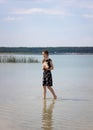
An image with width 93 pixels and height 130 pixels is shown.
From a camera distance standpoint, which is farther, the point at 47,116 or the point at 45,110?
the point at 45,110

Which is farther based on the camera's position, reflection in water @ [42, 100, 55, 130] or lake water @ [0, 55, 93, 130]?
lake water @ [0, 55, 93, 130]

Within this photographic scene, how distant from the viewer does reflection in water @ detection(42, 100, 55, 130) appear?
8.79 m

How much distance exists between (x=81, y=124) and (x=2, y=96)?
Answer: 4929 millimetres

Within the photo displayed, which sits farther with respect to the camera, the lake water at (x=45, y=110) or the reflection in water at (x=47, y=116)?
the lake water at (x=45, y=110)

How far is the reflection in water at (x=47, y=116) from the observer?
8.79 metres

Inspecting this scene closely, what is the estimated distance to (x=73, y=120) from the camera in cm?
942

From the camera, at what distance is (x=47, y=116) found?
32.8ft

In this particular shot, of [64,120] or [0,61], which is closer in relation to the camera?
[64,120]

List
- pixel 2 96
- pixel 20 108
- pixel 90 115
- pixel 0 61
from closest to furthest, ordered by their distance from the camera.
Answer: pixel 90 115
pixel 20 108
pixel 2 96
pixel 0 61

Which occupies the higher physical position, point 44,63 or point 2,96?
point 44,63

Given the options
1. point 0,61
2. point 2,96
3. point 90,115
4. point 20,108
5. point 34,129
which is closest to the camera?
point 34,129

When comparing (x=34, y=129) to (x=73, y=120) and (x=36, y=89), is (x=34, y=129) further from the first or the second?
(x=36, y=89)

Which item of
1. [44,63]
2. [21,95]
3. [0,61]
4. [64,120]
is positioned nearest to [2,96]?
[21,95]

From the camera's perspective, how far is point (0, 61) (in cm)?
4250
